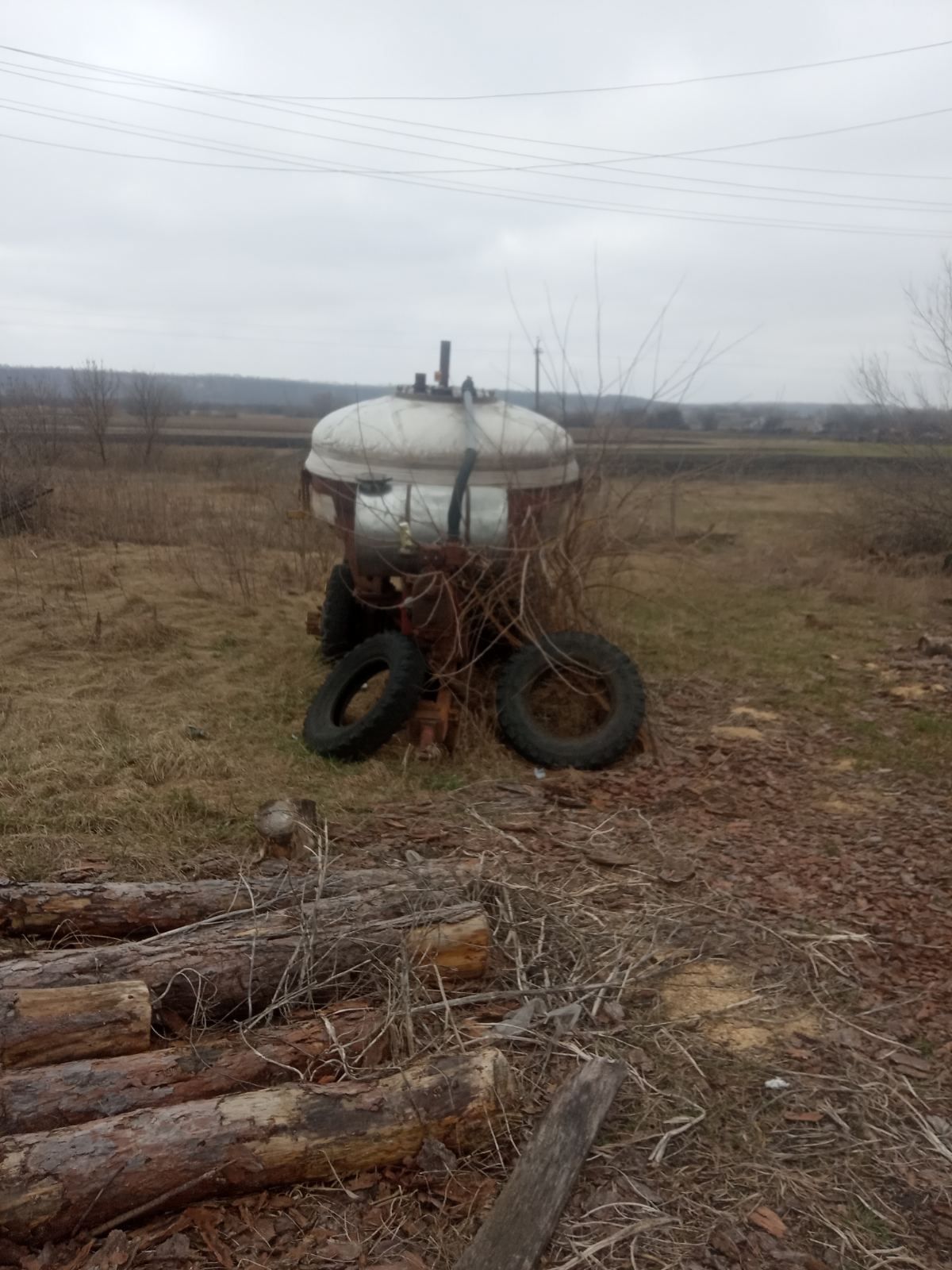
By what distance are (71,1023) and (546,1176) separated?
1.43 m

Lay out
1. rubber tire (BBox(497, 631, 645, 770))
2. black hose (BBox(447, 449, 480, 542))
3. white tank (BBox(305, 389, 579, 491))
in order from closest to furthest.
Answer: rubber tire (BBox(497, 631, 645, 770))
black hose (BBox(447, 449, 480, 542))
white tank (BBox(305, 389, 579, 491))

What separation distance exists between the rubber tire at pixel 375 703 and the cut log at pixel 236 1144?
3367 millimetres

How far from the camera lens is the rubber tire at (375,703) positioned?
6.22 meters

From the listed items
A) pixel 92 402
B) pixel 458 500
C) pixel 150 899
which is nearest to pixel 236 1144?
pixel 150 899

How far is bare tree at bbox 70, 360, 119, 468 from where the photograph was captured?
2033 centimetres

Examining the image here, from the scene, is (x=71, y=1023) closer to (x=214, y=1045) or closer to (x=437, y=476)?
(x=214, y=1045)

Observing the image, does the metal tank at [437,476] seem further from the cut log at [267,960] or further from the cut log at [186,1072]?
the cut log at [186,1072]

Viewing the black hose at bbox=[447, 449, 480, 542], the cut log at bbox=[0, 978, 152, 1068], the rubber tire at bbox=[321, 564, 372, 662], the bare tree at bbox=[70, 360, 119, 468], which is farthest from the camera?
the bare tree at bbox=[70, 360, 119, 468]

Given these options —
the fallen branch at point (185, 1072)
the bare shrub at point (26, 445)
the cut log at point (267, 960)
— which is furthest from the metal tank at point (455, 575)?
the bare shrub at point (26, 445)

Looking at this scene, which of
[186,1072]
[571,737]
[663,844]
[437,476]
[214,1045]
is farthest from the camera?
[571,737]

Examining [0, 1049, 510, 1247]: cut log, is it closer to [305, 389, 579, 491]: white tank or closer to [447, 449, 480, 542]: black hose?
[447, 449, 480, 542]: black hose

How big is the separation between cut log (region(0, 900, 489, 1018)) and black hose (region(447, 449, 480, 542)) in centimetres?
332

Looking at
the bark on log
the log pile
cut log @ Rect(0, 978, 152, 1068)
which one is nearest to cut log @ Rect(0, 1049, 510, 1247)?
the log pile

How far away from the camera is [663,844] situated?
201 inches
